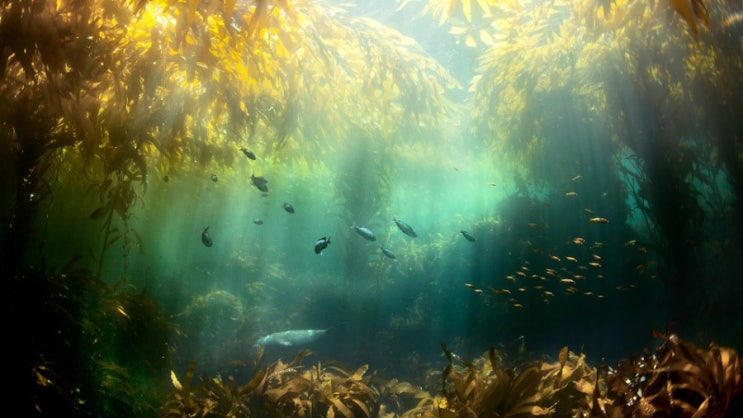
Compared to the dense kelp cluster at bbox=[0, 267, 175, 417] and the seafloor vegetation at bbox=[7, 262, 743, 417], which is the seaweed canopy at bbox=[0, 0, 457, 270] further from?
the seafloor vegetation at bbox=[7, 262, 743, 417]

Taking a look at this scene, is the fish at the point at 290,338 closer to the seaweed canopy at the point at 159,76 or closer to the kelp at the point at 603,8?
the seaweed canopy at the point at 159,76

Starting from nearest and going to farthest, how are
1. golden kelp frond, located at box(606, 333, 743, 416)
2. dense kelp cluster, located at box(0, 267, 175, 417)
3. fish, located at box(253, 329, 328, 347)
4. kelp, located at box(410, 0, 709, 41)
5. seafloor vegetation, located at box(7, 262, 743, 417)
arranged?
kelp, located at box(410, 0, 709, 41) → golden kelp frond, located at box(606, 333, 743, 416) → seafloor vegetation, located at box(7, 262, 743, 417) → dense kelp cluster, located at box(0, 267, 175, 417) → fish, located at box(253, 329, 328, 347)

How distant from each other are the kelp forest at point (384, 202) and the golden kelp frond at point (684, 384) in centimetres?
1

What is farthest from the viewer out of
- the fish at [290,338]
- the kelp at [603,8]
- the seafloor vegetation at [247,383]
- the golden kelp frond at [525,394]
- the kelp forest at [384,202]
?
the fish at [290,338]

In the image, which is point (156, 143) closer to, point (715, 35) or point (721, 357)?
point (721, 357)

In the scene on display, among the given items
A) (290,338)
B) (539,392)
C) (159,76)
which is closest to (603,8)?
(539,392)

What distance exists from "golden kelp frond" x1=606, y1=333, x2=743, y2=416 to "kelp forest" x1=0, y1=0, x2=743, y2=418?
0.01 meters

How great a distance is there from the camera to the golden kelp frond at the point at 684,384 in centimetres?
215

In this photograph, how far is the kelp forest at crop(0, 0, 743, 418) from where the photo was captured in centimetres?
366

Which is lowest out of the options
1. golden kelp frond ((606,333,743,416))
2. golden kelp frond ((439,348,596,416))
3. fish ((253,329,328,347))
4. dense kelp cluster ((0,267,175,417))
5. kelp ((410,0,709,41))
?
fish ((253,329,328,347))

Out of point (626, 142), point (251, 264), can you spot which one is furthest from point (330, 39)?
point (251, 264)

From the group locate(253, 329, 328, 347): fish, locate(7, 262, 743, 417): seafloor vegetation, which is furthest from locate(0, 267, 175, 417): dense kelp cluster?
locate(253, 329, 328, 347): fish

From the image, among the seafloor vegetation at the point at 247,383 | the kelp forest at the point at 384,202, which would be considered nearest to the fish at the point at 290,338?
the kelp forest at the point at 384,202

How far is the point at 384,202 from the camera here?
1524cm
